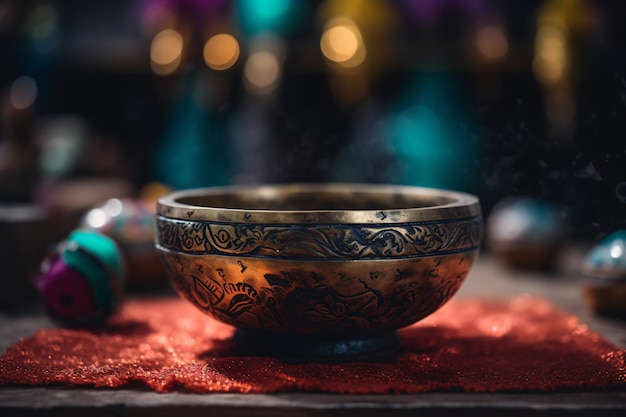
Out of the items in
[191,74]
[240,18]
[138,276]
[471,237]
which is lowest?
[138,276]

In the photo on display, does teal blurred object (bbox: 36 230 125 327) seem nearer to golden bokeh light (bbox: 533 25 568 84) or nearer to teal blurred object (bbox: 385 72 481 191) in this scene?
teal blurred object (bbox: 385 72 481 191)

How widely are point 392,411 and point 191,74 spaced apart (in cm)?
317

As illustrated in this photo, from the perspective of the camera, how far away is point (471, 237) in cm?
159

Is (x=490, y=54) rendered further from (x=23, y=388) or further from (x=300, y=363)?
(x=23, y=388)

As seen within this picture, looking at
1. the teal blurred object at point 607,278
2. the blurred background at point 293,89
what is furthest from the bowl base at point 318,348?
the blurred background at point 293,89

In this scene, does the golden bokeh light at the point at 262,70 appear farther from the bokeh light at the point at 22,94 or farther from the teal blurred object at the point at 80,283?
the teal blurred object at the point at 80,283

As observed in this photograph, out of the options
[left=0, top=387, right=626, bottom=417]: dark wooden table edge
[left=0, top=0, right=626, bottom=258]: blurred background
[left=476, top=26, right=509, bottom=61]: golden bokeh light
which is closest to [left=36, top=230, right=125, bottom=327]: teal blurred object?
[left=0, top=387, right=626, bottom=417]: dark wooden table edge

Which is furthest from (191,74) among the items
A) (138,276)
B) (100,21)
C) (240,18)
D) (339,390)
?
(339,390)

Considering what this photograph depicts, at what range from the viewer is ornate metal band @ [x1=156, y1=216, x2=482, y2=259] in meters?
1.43

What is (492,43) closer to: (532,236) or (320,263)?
(532,236)

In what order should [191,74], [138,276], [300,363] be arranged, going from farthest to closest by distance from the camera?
1. [191,74]
2. [138,276]
3. [300,363]

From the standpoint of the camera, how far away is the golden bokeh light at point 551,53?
3.67m

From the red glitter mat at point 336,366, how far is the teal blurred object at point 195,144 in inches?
86.7

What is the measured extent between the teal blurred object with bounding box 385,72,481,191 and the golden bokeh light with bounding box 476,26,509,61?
472 millimetres
